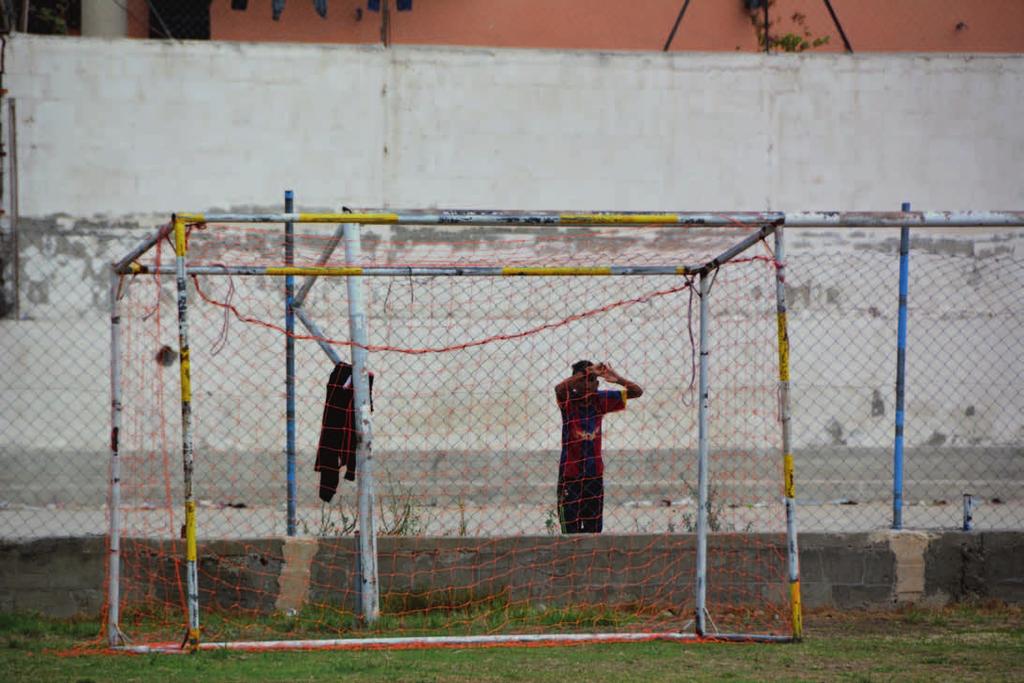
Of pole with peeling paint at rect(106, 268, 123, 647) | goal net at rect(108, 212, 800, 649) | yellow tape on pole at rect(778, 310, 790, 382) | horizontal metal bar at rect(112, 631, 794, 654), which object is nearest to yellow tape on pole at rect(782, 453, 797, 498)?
goal net at rect(108, 212, 800, 649)

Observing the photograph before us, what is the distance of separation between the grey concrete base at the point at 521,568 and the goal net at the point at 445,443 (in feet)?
0.06

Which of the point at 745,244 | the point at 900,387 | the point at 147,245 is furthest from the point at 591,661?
the point at 147,245

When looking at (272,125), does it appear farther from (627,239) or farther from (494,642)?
(494,642)

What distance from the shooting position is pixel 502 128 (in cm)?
1386

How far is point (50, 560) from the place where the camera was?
320 inches

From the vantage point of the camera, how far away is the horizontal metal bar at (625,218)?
714cm

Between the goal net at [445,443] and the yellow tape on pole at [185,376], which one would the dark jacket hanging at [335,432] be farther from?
the yellow tape on pole at [185,376]

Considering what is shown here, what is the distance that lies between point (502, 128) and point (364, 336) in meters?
6.50

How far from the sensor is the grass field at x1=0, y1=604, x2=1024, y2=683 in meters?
6.41

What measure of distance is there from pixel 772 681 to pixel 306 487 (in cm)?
663

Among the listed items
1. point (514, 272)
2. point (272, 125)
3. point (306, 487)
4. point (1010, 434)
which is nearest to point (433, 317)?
point (306, 487)

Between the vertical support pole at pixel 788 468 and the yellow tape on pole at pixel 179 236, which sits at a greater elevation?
the yellow tape on pole at pixel 179 236

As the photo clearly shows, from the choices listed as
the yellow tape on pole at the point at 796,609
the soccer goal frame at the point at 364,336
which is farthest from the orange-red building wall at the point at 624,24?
the yellow tape on pole at the point at 796,609

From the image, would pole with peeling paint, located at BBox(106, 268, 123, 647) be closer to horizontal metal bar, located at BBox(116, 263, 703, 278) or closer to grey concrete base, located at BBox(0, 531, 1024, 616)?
horizontal metal bar, located at BBox(116, 263, 703, 278)
